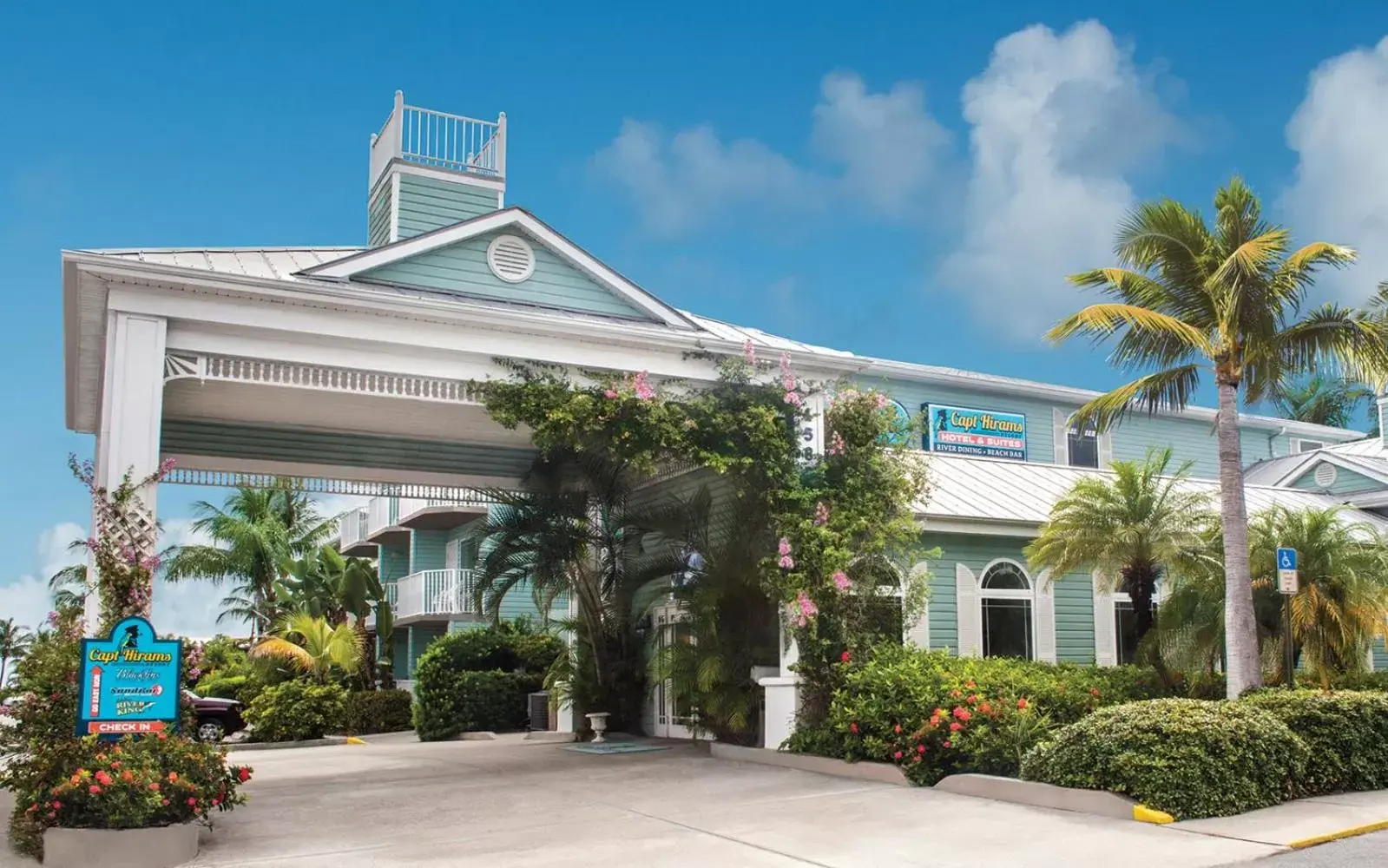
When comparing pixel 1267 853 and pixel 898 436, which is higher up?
pixel 898 436

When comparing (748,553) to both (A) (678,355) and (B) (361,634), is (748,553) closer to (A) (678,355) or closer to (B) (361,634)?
(A) (678,355)

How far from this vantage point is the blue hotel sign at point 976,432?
27109mm

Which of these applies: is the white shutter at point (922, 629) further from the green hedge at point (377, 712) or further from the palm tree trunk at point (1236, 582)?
the green hedge at point (377, 712)

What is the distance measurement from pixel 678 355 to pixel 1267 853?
27.5ft

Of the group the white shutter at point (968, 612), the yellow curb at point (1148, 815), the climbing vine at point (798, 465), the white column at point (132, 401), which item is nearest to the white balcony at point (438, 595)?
the white shutter at point (968, 612)

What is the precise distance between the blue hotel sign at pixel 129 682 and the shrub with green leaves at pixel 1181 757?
7493 mm

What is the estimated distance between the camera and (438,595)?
3006cm

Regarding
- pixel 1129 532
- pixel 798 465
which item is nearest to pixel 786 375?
pixel 798 465

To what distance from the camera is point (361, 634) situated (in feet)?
91.8

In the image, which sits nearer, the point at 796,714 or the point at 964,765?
the point at 964,765

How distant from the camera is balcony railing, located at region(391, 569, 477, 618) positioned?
29.7 meters

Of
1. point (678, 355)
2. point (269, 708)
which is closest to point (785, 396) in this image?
point (678, 355)

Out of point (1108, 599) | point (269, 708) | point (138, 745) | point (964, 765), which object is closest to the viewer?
point (138, 745)

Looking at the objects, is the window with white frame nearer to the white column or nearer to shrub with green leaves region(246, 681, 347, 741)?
shrub with green leaves region(246, 681, 347, 741)
